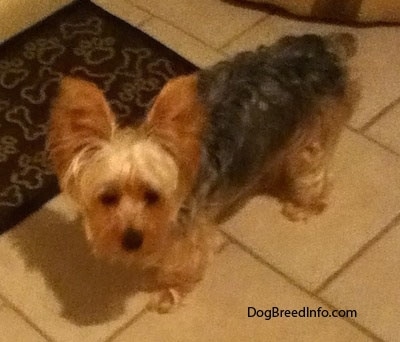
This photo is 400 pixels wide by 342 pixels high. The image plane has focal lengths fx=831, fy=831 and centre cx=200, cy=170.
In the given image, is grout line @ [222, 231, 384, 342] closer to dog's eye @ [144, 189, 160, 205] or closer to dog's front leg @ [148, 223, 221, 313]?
dog's front leg @ [148, 223, 221, 313]

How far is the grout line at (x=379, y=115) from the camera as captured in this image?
2219mm

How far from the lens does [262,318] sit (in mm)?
1867

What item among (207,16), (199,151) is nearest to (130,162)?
(199,151)

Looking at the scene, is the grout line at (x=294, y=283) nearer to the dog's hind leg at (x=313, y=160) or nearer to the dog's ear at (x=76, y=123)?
the dog's hind leg at (x=313, y=160)

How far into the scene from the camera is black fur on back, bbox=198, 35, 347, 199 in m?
1.78

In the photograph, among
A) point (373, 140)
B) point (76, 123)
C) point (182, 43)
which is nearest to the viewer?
point (76, 123)

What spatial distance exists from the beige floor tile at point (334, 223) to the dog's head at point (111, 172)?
1.43 ft

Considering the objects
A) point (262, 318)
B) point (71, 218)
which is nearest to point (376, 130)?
point (262, 318)

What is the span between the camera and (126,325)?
1.86 meters

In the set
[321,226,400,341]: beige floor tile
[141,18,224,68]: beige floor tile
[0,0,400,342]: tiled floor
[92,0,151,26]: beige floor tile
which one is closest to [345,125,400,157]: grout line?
→ [0,0,400,342]: tiled floor

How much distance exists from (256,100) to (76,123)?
0.45 meters

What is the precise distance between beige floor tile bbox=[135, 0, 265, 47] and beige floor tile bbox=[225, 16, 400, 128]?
0.04 meters

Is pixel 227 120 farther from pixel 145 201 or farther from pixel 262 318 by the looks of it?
pixel 262 318

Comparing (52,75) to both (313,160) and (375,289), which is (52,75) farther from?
(375,289)
